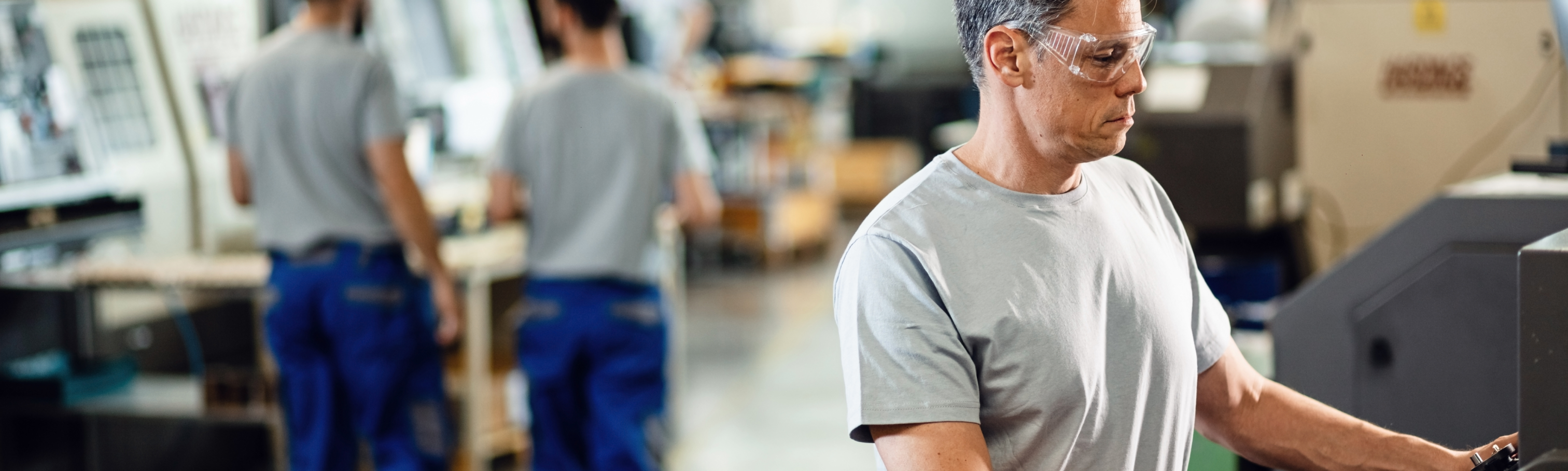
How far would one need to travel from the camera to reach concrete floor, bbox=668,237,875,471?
14.4 ft

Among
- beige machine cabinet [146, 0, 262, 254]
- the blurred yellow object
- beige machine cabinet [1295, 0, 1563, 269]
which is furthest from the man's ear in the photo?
the blurred yellow object

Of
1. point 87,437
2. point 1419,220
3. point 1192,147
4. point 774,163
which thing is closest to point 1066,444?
point 1419,220

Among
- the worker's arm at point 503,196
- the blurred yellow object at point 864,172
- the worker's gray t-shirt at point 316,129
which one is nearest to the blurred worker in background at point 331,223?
the worker's gray t-shirt at point 316,129

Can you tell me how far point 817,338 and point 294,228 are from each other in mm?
3374

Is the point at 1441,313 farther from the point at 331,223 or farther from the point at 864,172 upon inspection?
the point at 864,172

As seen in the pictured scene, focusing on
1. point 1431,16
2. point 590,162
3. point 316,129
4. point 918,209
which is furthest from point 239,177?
point 1431,16

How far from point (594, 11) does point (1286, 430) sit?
6.72 ft

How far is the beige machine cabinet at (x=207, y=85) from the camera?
13.1 ft

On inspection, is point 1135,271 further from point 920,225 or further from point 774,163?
point 774,163

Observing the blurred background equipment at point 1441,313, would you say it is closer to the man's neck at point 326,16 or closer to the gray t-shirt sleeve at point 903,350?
the gray t-shirt sleeve at point 903,350

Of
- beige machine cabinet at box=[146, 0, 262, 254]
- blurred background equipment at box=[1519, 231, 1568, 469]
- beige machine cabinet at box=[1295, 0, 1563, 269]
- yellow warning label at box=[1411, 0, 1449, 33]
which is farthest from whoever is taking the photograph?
beige machine cabinet at box=[146, 0, 262, 254]

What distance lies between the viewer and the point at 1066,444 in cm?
120

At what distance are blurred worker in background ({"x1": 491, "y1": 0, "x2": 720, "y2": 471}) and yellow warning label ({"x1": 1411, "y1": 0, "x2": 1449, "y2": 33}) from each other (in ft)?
5.10

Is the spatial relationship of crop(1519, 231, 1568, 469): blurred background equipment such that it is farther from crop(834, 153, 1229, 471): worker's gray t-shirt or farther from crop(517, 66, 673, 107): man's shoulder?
crop(517, 66, 673, 107): man's shoulder
